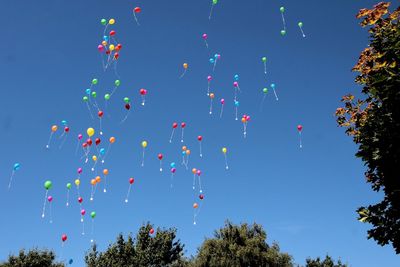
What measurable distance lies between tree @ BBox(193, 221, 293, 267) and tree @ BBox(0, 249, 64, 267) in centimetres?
1381

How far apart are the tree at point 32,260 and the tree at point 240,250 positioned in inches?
544

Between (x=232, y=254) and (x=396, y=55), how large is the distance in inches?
1249

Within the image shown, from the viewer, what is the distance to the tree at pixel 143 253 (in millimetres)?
41594

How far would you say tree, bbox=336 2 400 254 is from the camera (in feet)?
37.9

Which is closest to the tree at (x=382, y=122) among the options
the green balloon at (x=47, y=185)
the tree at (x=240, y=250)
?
the green balloon at (x=47, y=185)

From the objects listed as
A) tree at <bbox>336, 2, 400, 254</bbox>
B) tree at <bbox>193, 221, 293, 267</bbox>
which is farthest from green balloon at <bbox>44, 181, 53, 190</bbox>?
tree at <bbox>193, 221, 293, 267</bbox>

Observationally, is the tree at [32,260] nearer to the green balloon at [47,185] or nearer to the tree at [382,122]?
the green balloon at [47,185]

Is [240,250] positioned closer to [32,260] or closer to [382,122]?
[32,260]

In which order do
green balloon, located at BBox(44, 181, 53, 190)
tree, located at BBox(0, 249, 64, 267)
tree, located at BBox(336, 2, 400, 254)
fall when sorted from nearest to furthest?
tree, located at BBox(336, 2, 400, 254)
green balloon, located at BBox(44, 181, 53, 190)
tree, located at BBox(0, 249, 64, 267)

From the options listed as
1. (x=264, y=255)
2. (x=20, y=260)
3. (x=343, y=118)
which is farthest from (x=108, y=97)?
(x=264, y=255)

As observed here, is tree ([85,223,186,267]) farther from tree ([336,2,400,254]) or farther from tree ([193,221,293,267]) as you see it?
tree ([336,2,400,254])

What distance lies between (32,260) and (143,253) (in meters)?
10.6

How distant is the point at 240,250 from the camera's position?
39.8m

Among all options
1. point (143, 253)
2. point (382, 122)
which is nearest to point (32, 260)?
point (143, 253)
